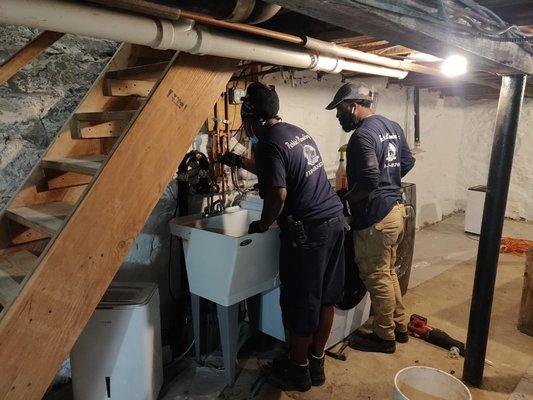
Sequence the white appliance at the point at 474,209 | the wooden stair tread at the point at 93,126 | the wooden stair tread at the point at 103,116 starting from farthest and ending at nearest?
the white appliance at the point at 474,209 → the wooden stair tread at the point at 93,126 → the wooden stair tread at the point at 103,116

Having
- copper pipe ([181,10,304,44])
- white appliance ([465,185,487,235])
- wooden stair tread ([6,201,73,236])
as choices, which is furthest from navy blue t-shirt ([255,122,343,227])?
white appliance ([465,185,487,235])

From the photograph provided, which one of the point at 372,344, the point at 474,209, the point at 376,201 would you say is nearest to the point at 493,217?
the point at 376,201

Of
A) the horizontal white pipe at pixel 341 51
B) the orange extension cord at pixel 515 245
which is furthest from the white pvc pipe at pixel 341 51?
the orange extension cord at pixel 515 245

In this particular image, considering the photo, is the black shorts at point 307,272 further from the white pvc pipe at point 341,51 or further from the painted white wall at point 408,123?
the painted white wall at point 408,123

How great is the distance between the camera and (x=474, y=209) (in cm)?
511

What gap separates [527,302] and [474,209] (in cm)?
261

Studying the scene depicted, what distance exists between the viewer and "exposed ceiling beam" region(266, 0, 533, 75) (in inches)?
40.9

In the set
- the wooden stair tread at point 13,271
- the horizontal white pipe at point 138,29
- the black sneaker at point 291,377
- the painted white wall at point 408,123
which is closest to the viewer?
the horizontal white pipe at point 138,29

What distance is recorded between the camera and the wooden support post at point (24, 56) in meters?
1.19

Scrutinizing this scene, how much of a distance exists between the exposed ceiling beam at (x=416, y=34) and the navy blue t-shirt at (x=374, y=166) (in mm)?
660

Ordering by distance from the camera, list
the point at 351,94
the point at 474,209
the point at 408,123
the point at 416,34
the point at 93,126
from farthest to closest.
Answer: the point at 474,209, the point at 408,123, the point at 351,94, the point at 93,126, the point at 416,34

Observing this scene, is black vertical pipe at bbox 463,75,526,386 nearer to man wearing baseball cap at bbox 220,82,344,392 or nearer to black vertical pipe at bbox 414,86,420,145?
man wearing baseball cap at bbox 220,82,344,392

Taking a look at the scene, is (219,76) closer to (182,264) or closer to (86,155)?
(86,155)

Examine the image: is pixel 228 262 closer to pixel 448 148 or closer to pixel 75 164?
pixel 75 164
